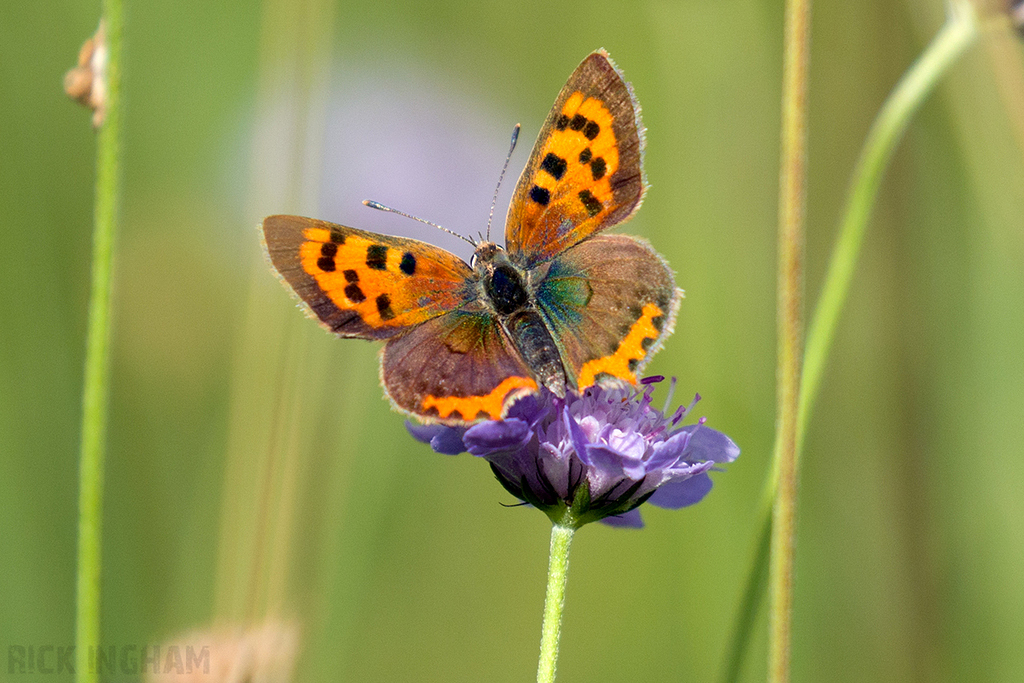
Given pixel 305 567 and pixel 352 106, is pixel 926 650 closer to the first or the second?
pixel 305 567

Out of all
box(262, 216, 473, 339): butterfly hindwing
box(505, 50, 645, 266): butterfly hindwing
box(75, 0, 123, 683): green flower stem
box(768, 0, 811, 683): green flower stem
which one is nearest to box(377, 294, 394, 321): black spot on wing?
box(262, 216, 473, 339): butterfly hindwing

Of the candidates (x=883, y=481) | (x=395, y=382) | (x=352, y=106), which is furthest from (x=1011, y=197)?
(x=352, y=106)

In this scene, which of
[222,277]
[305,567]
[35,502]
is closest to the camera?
[305,567]

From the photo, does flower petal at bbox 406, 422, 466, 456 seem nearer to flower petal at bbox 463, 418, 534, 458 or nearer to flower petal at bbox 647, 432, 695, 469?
flower petal at bbox 463, 418, 534, 458

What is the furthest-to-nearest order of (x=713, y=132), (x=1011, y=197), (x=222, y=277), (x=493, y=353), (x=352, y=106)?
(x=352, y=106)
(x=222, y=277)
(x=713, y=132)
(x=1011, y=197)
(x=493, y=353)

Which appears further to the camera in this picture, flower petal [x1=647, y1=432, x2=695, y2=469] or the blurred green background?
the blurred green background

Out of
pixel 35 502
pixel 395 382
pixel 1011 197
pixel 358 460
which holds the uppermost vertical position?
pixel 1011 197

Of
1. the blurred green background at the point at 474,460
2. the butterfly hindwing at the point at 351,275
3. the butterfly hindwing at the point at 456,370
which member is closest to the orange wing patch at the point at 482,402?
the butterfly hindwing at the point at 456,370

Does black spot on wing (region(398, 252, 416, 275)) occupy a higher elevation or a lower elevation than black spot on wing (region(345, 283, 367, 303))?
higher
